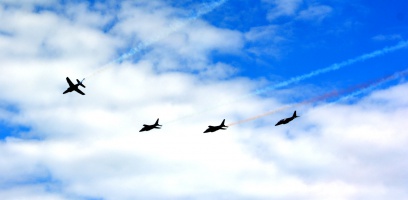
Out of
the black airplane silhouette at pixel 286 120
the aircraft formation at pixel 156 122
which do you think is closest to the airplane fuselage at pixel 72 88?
the aircraft formation at pixel 156 122

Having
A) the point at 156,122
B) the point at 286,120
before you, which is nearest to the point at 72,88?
the point at 156,122

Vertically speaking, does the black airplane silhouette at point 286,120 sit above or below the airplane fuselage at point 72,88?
below

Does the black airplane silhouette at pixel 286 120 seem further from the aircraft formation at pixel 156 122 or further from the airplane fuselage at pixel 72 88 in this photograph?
the airplane fuselage at pixel 72 88

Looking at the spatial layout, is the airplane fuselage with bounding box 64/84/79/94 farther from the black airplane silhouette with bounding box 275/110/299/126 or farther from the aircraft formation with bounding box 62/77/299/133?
the black airplane silhouette with bounding box 275/110/299/126

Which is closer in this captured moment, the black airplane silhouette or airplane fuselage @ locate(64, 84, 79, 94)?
the black airplane silhouette

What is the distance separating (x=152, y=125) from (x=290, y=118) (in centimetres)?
2375

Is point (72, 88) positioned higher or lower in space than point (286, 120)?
higher

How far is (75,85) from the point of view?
9656cm

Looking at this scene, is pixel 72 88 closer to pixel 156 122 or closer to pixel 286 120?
pixel 156 122

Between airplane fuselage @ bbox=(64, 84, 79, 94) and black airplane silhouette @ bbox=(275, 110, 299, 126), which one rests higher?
airplane fuselage @ bbox=(64, 84, 79, 94)

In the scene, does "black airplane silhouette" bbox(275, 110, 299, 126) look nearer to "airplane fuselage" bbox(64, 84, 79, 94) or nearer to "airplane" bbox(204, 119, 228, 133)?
"airplane" bbox(204, 119, 228, 133)

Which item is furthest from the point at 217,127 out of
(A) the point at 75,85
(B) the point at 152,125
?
(A) the point at 75,85

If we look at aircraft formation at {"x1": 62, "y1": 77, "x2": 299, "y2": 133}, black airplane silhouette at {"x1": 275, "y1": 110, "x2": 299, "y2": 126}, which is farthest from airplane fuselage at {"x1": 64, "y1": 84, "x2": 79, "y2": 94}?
black airplane silhouette at {"x1": 275, "y1": 110, "x2": 299, "y2": 126}

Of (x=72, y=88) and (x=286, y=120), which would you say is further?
(x=72, y=88)
